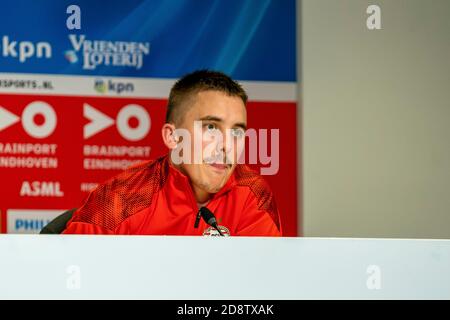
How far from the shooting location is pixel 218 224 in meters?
2.90

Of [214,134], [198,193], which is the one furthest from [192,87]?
[198,193]

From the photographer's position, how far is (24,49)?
9.43 ft

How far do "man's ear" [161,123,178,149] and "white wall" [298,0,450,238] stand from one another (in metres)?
0.53

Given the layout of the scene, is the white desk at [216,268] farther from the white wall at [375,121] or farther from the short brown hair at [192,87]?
the short brown hair at [192,87]

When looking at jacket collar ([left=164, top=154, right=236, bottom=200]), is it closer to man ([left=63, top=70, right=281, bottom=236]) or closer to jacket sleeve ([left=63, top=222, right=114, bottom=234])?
man ([left=63, top=70, right=281, bottom=236])

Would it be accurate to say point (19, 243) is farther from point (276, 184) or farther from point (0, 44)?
point (276, 184)

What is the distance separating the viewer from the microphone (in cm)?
289

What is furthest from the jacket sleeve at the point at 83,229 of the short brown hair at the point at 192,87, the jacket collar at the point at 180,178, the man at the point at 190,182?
the short brown hair at the point at 192,87

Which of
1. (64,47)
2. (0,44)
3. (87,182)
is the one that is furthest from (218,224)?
(0,44)

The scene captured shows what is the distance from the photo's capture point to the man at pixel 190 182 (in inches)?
113

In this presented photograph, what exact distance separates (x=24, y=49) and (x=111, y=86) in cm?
37

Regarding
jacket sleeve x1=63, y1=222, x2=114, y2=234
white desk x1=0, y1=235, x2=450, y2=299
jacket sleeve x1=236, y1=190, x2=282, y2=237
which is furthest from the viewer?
jacket sleeve x1=236, y1=190, x2=282, y2=237

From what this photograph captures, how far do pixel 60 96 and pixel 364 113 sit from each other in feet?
4.04

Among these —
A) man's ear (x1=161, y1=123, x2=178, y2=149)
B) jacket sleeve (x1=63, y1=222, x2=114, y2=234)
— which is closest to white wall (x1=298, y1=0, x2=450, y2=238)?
man's ear (x1=161, y1=123, x2=178, y2=149)
